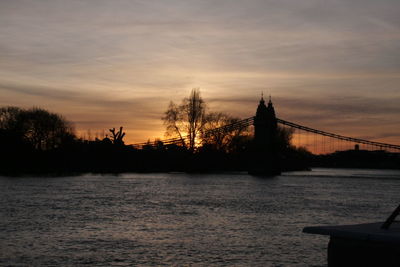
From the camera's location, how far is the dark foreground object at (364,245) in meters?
7.50

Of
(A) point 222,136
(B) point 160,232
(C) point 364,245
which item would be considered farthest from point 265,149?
(C) point 364,245

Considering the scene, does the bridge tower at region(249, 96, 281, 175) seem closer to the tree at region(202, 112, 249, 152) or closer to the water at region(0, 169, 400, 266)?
the tree at region(202, 112, 249, 152)

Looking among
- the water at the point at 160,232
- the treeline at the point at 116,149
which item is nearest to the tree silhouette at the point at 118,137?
the treeline at the point at 116,149

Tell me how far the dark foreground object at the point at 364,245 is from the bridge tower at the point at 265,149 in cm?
9173

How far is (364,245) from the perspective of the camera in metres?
7.78

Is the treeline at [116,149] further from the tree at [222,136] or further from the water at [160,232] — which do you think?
the water at [160,232]

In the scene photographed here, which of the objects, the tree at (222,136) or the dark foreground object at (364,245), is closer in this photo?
the dark foreground object at (364,245)

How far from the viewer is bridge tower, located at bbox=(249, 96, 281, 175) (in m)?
100

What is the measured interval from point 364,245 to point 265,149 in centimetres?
9378

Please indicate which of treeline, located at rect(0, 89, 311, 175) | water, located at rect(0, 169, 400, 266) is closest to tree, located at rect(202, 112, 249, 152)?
treeline, located at rect(0, 89, 311, 175)

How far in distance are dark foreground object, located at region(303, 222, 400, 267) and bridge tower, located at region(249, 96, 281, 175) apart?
9173 cm

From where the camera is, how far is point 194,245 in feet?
65.5

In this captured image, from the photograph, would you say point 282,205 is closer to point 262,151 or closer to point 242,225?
point 242,225

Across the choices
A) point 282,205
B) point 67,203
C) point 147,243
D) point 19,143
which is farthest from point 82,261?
point 19,143
